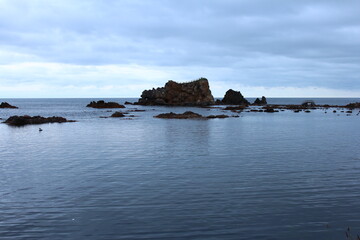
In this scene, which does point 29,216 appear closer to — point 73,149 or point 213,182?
point 213,182

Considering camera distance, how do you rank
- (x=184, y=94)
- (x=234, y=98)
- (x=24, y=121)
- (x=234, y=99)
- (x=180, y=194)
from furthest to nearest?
(x=234, y=99) → (x=234, y=98) → (x=184, y=94) → (x=24, y=121) → (x=180, y=194)

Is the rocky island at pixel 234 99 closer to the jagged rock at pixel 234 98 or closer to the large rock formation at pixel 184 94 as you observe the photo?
the jagged rock at pixel 234 98

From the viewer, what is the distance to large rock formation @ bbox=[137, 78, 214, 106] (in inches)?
6216

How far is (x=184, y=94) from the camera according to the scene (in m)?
160

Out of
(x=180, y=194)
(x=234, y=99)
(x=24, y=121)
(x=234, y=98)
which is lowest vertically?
(x=180, y=194)

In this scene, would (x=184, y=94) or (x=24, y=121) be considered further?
(x=184, y=94)

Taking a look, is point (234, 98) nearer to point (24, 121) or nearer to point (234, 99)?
point (234, 99)

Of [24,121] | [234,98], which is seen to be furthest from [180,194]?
[234,98]

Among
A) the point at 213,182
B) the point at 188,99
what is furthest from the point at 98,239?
the point at 188,99

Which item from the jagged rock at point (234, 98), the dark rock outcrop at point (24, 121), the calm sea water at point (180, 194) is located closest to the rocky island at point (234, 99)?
the jagged rock at point (234, 98)

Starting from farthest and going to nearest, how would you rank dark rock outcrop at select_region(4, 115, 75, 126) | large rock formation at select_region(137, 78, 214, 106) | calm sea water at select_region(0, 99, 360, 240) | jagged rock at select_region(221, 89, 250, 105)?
jagged rock at select_region(221, 89, 250, 105), large rock formation at select_region(137, 78, 214, 106), dark rock outcrop at select_region(4, 115, 75, 126), calm sea water at select_region(0, 99, 360, 240)

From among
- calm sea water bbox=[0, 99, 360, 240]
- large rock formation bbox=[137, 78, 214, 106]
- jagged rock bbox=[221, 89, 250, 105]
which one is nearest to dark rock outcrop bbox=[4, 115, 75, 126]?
calm sea water bbox=[0, 99, 360, 240]

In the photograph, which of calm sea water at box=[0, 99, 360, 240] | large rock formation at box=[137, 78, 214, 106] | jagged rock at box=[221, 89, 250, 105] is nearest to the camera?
calm sea water at box=[0, 99, 360, 240]

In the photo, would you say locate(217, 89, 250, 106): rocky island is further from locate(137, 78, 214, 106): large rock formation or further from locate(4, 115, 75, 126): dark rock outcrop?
locate(4, 115, 75, 126): dark rock outcrop
